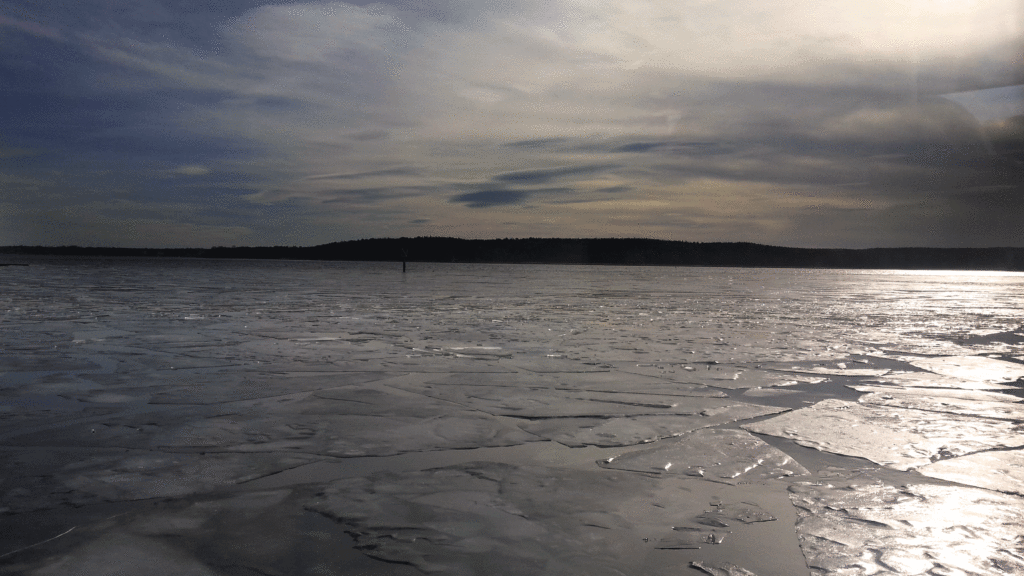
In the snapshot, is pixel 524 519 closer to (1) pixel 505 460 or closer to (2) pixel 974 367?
(1) pixel 505 460

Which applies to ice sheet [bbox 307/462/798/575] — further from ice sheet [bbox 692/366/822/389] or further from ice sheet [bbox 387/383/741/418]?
ice sheet [bbox 692/366/822/389]

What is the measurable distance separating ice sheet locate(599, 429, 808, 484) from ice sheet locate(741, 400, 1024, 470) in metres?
0.31

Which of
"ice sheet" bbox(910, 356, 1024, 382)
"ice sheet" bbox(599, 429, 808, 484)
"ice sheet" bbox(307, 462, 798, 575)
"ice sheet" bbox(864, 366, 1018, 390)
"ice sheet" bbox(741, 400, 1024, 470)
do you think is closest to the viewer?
"ice sheet" bbox(307, 462, 798, 575)

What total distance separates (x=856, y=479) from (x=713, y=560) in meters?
1.12

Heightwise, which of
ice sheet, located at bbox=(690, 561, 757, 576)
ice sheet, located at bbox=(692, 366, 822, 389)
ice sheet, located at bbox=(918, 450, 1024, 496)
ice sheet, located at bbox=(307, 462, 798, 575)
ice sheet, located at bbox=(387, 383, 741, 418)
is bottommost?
ice sheet, located at bbox=(307, 462, 798, 575)

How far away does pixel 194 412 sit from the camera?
3992mm

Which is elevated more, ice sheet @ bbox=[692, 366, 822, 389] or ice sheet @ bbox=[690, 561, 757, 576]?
ice sheet @ bbox=[692, 366, 822, 389]

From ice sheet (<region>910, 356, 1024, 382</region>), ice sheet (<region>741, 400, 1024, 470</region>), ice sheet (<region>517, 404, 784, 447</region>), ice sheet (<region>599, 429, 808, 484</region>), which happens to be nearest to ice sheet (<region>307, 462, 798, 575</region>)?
ice sheet (<region>599, 429, 808, 484</region>)

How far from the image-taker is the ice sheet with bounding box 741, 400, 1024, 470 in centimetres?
325

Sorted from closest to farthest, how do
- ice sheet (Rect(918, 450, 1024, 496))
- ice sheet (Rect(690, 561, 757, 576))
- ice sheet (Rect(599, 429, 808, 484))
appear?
1. ice sheet (Rect(690, 561, 757, 576))
2. ice sheet (Rect(918, 450, 1024, 496))
3. ice sheet (Rect(599, 429, 808, 484))

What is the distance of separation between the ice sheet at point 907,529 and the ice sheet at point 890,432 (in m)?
0.45

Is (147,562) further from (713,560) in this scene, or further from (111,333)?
(111,333)

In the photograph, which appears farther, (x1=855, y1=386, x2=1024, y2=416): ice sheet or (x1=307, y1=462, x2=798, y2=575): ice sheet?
(x1=855, y1=386, x2=1024, y2=416): ice sheet

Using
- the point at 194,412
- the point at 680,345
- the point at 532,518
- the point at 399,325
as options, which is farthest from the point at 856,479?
the point at 399,325
